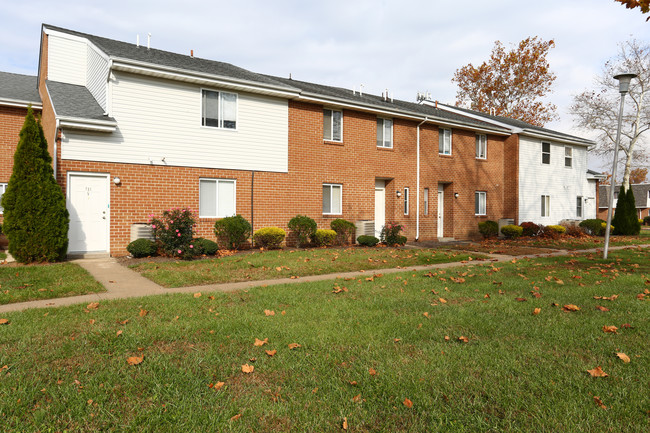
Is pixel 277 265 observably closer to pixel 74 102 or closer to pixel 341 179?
pixel 341 179

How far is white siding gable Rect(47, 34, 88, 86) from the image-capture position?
14.8 meters

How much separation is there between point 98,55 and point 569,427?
14863mm

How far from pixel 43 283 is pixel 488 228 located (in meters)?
17.9

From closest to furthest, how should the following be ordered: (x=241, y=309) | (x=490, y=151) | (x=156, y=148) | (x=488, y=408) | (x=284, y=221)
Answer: (x=488, y=408)
(x=241, y=309)
(x=156, y=148)
(x=284, y=221)
(x=490, y=151)

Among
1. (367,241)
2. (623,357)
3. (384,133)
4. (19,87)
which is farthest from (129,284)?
(19,87)

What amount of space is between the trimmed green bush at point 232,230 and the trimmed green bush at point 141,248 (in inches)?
81.1

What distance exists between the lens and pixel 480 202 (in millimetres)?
21016

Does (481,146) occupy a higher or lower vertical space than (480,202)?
higher

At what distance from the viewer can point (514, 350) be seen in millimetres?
3877

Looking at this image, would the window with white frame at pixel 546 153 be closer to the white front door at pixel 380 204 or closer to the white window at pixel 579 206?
Answer: the white window at pixel 579 206

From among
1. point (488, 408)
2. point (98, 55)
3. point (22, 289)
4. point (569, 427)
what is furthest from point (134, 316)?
point (98, 55)

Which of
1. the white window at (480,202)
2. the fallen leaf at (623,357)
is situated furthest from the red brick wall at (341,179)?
the fallen leaf at (623,357)

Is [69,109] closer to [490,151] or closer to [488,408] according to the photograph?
[488,408]

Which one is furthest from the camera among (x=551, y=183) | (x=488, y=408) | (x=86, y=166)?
(x=551, y=183)
